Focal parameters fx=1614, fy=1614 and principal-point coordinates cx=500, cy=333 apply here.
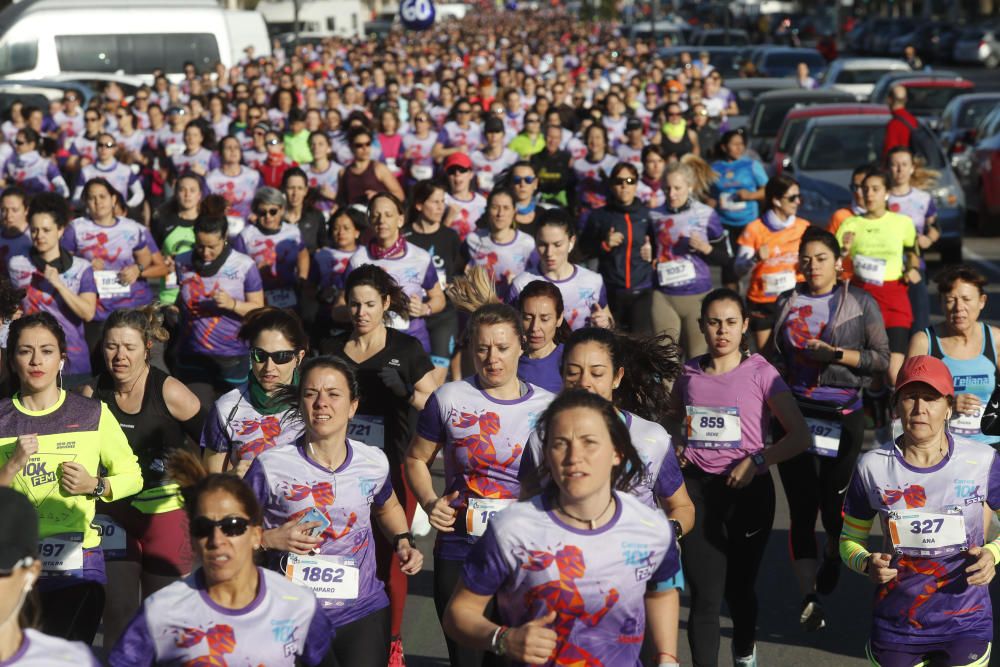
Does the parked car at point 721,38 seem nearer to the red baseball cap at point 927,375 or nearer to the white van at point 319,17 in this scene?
the white van at point 319,17

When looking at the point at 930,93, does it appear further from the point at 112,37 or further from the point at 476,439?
the point at 476,439

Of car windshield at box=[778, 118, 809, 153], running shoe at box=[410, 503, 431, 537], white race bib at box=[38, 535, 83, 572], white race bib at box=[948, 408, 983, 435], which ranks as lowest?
running shoe at box=[410, 503, 431, 537]

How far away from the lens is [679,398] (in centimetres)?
646

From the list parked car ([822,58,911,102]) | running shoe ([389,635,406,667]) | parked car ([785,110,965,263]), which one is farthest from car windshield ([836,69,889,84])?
running shoe ([389,635,406,667])

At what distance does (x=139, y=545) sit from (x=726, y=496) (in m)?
2.26

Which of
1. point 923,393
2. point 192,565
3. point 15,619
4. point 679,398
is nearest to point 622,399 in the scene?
point 679,398

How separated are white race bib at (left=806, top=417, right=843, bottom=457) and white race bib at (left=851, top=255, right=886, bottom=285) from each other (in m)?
2.13

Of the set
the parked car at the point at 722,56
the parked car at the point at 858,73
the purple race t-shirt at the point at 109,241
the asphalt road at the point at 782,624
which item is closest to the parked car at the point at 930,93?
the parked car at the point at 858,73

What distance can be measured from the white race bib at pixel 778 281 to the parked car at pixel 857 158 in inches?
223

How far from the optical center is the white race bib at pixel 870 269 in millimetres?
9062

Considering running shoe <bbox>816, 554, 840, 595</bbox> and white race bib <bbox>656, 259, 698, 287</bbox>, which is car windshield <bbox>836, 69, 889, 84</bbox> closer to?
white race bib <bbox>656, 259, 698, 287</bbox>

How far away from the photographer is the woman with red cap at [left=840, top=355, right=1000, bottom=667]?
5.20 metres

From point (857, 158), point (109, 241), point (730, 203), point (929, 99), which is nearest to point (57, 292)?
point (109, 241)

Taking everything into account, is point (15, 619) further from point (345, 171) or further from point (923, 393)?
point (345, 171)
